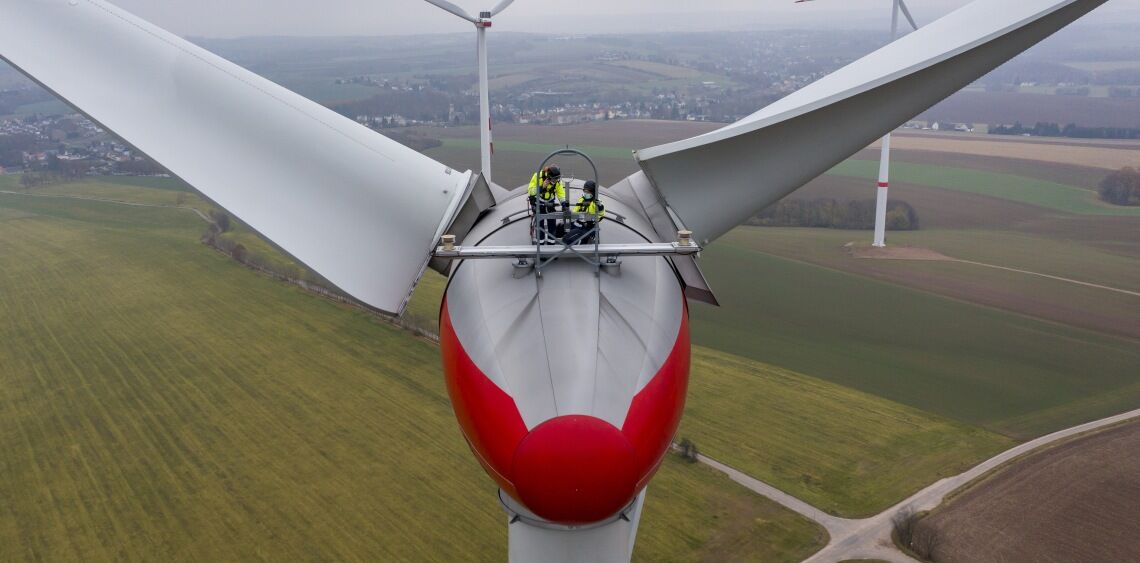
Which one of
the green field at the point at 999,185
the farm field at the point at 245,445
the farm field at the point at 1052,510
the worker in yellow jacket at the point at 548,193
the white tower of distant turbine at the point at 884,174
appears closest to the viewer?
the worker in yellow jacket at the point at 548,193

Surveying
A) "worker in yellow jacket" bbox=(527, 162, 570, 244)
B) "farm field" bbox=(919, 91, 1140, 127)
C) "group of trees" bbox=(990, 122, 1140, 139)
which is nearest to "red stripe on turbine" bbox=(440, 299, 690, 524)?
"worker in yellow jacket" bbox=(527, 162, 570, 244)

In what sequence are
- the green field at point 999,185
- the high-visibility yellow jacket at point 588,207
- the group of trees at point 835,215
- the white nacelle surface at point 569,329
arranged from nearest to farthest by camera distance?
1. the white nacelle surface at point 569,329
2. the high-visibility yellow jacket at point 588,207
3. the group of trees at point 835,215
4. the green field at point 999,185

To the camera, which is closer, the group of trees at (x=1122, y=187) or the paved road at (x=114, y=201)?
the group of trees at (x=1122, y=187)

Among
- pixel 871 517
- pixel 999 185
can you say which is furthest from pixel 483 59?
pixel 999 185

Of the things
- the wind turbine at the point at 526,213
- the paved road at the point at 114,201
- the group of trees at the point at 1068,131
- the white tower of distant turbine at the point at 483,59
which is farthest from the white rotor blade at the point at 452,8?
the group of trees at the point at 1068,131

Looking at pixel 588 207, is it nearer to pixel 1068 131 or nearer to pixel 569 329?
pixel 569 329

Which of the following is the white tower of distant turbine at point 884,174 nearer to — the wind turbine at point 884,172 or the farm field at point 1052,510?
the wind turbine at point 884,172
